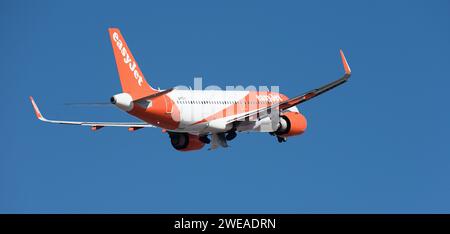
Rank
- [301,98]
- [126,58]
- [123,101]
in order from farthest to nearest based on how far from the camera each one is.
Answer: [301,98] < [126,58] < [123,101]

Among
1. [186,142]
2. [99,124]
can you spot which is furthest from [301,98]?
[99,124]

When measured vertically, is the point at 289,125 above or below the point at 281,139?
above

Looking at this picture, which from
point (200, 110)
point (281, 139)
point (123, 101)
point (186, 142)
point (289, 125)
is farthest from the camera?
point (281, 139)

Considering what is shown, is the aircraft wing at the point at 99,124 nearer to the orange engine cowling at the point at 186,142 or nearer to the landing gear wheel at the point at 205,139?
the orange engine cowling at the point at 186,142

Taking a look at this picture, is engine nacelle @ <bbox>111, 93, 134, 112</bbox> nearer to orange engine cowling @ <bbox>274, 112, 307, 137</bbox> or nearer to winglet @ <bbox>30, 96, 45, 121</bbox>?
winglet @ <bbox>30, 96, 45, 121</bbox>

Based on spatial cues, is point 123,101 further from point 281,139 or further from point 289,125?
point 281,139

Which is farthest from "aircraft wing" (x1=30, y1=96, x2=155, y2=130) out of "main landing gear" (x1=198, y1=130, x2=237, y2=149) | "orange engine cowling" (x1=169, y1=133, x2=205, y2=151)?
"main landing gear" (x1=198, y1=130, x2=237, y2=149)

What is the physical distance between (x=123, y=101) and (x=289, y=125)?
16.6m

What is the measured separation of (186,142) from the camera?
10038 centimetres

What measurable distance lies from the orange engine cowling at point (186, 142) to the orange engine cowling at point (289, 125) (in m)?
6.32

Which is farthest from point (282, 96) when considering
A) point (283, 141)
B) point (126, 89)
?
point (126, 89)

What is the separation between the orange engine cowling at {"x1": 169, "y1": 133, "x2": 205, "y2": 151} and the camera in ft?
329

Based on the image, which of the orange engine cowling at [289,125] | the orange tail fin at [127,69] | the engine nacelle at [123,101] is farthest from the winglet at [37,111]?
the orange engine cowling at [289,125]

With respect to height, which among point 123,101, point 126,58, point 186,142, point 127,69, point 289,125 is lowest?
point 123,101
